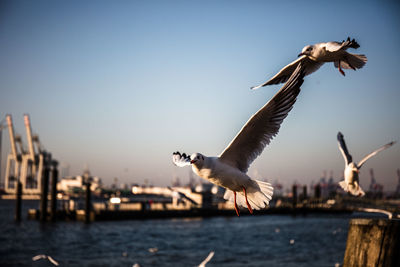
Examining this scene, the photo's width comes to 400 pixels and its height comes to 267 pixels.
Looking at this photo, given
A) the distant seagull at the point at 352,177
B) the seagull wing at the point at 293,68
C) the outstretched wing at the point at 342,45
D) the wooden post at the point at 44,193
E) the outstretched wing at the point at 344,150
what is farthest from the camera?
the wooden post at the point at 44,193

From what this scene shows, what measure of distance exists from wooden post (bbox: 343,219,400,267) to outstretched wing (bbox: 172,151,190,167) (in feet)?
2.75

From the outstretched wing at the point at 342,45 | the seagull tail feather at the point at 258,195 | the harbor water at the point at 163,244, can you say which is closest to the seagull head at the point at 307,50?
the outstretched wing at the point at 342,45

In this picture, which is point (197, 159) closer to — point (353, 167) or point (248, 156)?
point (248, 156)

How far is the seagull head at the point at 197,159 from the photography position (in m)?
1.86

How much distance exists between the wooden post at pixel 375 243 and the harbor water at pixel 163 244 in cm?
1798

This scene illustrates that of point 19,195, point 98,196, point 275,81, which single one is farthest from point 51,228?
point 98,196

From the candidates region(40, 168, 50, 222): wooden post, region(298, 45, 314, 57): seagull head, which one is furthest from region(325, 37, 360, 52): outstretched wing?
region(40, 168, 50, 222): wooden post

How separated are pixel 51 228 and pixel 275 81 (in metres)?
30.6

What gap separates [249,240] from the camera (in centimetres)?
2947

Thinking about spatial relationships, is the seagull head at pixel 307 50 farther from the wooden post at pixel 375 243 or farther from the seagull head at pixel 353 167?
the seagull head at pixel 353 167

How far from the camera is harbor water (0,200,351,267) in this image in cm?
2047

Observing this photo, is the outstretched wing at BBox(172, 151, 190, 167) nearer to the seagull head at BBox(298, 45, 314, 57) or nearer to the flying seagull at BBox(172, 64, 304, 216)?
the flying seagull at BBox(172, 64, 304, 216)

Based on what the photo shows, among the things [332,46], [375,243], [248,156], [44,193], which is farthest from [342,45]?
[44,193]

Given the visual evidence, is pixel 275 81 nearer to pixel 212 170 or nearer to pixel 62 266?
pixel 212 170
